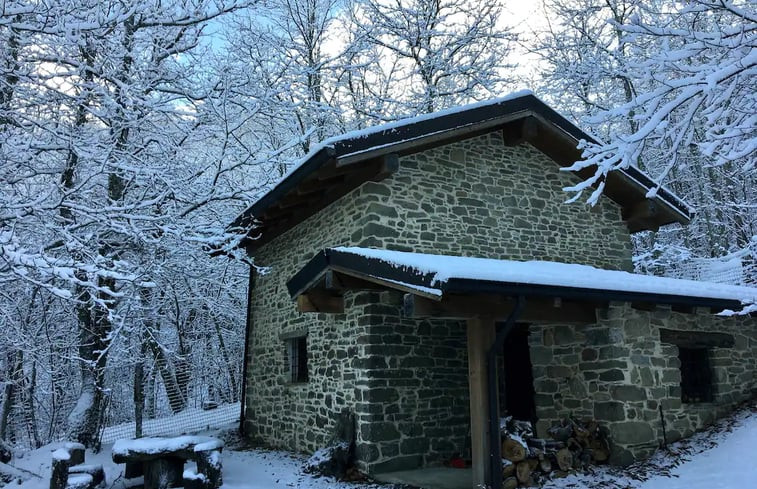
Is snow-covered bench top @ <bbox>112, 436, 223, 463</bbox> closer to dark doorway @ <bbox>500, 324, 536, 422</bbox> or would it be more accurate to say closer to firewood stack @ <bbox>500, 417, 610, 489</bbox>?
firewood stack @ <bbox>500, 417, 610, 489</bbox>

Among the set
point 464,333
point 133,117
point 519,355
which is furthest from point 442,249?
point 133,117

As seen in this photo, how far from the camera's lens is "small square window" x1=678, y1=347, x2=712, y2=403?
8773mm

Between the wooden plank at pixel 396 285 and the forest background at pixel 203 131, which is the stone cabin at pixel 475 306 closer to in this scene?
the wooden plank at pixel 396 285

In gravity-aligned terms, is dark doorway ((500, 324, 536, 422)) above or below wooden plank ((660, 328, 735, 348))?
below

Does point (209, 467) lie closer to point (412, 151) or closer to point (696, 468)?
point (412, 151)

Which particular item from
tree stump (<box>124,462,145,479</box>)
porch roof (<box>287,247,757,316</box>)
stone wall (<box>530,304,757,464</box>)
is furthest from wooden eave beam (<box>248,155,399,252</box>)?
tree stump (<box>124,462,145,479</box>)

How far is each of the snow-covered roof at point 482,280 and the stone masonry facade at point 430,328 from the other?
0.60m

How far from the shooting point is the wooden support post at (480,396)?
20.1 ft

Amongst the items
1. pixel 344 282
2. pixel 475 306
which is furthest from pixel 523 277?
pixel 344 282

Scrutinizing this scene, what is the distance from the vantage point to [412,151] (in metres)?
8.78

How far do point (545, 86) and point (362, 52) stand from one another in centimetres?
577

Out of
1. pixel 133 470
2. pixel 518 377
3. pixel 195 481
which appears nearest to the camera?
pixel 195 481

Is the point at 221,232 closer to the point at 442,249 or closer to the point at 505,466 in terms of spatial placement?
the point at 442,249

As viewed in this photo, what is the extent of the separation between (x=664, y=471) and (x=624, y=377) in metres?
1.19
